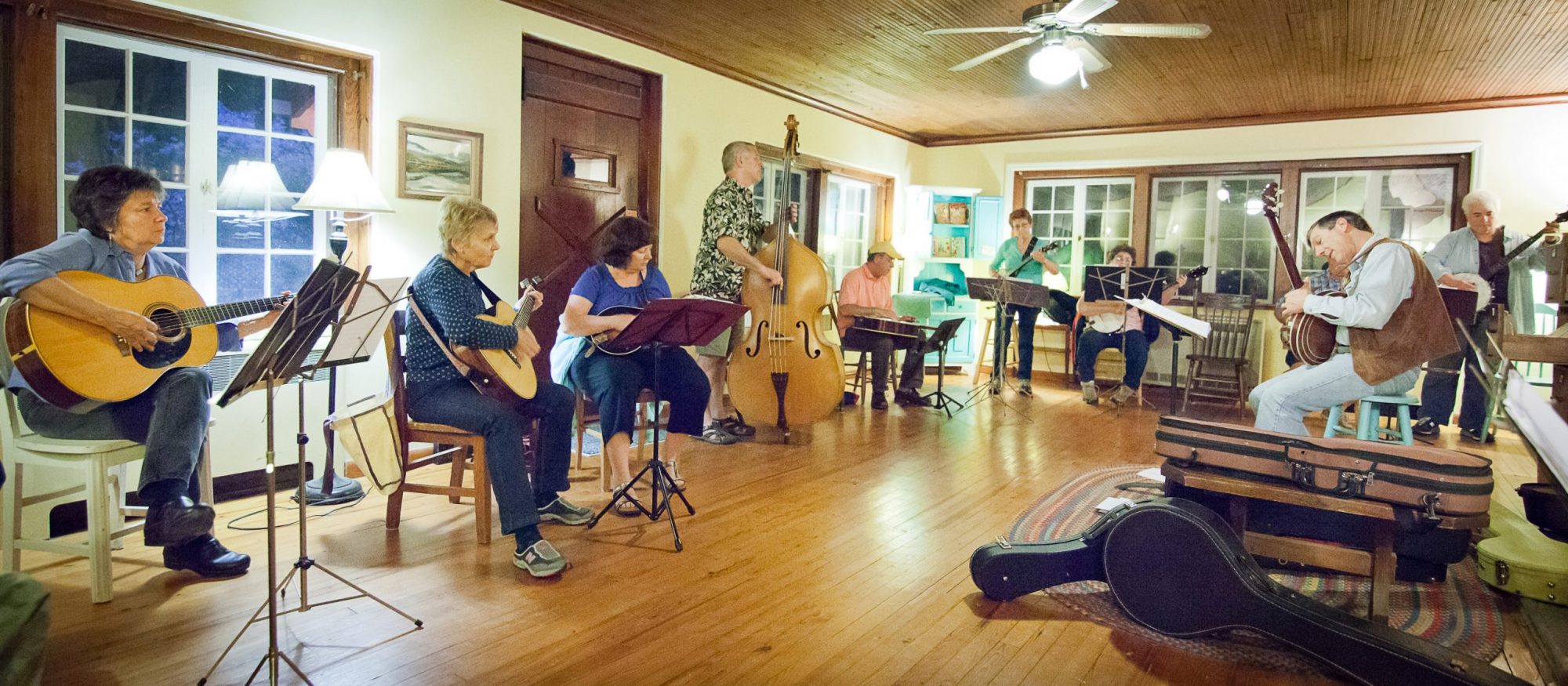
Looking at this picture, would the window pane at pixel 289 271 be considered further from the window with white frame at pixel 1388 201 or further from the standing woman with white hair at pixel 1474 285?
the window with white frame at pixel 1388 201

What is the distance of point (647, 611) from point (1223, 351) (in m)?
6.24

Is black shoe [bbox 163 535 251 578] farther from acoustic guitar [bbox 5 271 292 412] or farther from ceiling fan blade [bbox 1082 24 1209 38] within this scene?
ceiling fan blade [bbox 1082 24 1209 38]

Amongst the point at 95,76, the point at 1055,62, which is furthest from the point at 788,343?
the point at 95,76

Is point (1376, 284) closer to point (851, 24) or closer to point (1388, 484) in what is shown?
point (1388, 484)

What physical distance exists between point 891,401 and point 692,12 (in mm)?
3135

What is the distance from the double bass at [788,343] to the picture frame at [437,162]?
1456mm

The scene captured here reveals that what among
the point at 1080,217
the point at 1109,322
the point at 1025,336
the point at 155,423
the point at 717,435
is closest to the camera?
the point at 155,423

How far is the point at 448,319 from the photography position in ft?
9.55

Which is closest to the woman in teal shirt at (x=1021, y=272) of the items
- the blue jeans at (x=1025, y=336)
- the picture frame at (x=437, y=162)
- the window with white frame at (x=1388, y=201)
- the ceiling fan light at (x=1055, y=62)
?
the blue jeans at (x=1025, y=336)

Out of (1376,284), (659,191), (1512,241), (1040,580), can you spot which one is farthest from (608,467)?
(1512,241)

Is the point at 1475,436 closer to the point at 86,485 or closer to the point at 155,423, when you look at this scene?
the point at 155,423

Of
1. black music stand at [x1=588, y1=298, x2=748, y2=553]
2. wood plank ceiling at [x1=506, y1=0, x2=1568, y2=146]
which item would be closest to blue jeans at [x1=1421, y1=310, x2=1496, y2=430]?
wood plank ceiling at [x1=506, y1=0, x2=1568, y2=146]

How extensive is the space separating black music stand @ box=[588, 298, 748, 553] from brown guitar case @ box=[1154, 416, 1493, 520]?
1519 millimetres

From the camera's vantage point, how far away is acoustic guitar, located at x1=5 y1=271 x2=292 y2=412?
241 centimetres
